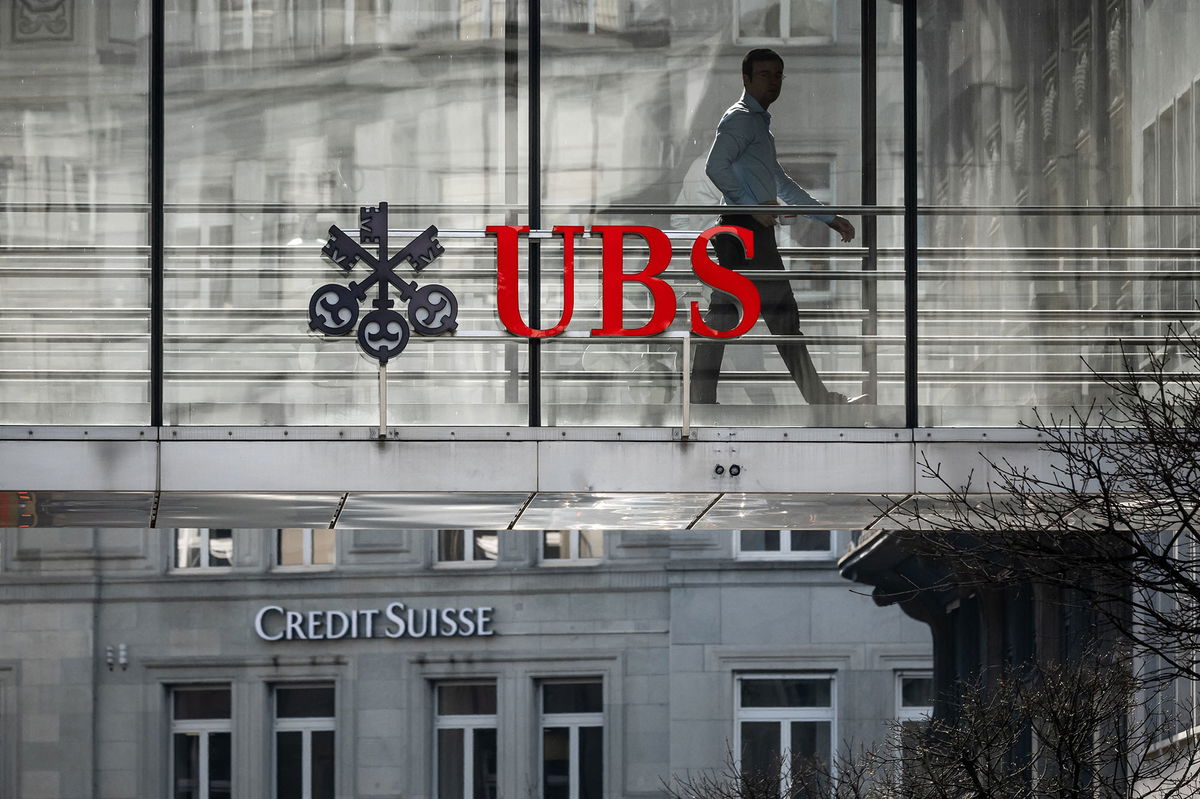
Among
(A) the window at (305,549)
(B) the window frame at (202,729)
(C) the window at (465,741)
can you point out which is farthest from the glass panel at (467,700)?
(B) the window frame at (202,729)

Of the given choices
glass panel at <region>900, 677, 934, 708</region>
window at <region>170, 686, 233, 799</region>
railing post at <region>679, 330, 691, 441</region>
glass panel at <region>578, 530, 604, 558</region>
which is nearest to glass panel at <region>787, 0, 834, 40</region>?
railing post at <region>679, 330, 691, 441</region>

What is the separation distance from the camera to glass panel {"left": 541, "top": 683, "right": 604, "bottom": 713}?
41.0 metres

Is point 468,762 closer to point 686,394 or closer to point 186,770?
point 186,770

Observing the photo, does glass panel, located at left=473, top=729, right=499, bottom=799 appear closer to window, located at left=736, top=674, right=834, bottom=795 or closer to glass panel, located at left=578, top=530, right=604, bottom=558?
glass panel, located at left=578, top=530, right=604, bottom=558

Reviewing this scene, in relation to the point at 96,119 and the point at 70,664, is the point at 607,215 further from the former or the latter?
the point at 70,664

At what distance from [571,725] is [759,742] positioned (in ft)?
11.6

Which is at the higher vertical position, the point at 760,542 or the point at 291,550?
the point at 760,542

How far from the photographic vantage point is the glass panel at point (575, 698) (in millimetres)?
41031

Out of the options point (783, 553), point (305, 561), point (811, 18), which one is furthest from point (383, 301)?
point (305, 561)

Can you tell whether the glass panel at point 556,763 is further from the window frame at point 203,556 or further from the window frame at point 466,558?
the window frame at point 203,556

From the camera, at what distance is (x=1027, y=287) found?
642 inches

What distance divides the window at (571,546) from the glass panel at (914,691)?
20.4 feet

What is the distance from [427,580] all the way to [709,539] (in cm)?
537

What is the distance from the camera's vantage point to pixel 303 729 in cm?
4112
